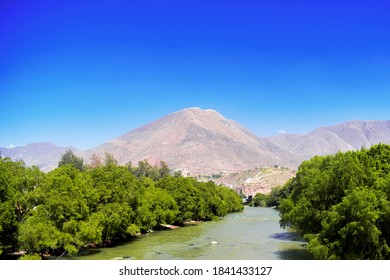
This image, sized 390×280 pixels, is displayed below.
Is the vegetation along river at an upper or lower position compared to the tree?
lower

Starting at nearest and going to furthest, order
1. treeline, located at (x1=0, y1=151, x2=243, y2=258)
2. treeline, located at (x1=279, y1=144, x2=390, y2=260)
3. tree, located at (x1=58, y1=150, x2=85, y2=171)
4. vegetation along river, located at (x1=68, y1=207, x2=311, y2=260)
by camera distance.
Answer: treeline, located at (x1=279, y1=144, x2=390, y2=260) < treeline, located at (x1=0, y1=151, x2=243, y2=258) < vegetation along river, located at (x1=68, y1=207, x2=311, y2=260) < tree, located at (x1=58, y1=150, x2=85, y2=171)

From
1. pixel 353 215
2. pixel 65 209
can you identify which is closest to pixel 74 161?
pixel 65 209

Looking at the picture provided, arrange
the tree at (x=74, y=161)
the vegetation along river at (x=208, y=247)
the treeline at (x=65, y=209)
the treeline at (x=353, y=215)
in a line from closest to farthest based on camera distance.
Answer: the treeline at (x=353, y=215), the treeline at (x=65, y=209), the vegetation along river at (x=208, y=247), the tree at (x=74, y=161)

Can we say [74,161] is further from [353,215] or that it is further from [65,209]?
[353,215]

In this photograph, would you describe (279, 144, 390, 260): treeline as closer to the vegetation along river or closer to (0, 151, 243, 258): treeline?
the vegetation along river

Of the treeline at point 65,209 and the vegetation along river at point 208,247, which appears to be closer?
the treeline at point 65,209

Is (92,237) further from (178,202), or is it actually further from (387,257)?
(178,202)

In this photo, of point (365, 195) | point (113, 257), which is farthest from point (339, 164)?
point (113, 257)

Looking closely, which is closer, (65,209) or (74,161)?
(65,209)

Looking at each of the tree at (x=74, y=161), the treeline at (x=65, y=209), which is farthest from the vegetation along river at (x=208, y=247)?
the tree at (x=74, y=161)

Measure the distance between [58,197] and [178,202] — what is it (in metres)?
30.8

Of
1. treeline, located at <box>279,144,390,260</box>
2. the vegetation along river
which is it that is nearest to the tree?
the vegetation along river

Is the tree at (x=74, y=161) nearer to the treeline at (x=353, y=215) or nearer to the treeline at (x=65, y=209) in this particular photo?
the treeline at (x=65, y=209)
